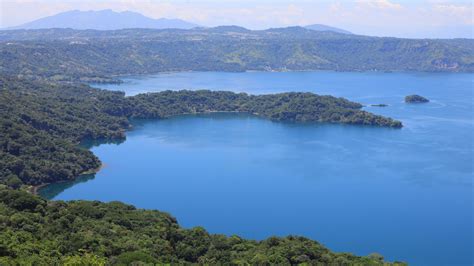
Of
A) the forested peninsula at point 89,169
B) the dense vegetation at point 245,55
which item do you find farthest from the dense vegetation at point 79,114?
the dense vegetation at point 245,55

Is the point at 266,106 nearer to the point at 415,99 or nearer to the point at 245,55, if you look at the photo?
the point at 415,99

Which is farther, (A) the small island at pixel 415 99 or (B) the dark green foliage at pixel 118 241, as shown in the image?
(A) the small island at pixel 415 99

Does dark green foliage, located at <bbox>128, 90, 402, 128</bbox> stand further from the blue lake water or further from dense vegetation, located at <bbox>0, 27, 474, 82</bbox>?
dense vegetation, located at <bbox>0, 27, 474, 82</bbox>

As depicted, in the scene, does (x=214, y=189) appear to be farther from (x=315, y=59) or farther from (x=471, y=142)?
(x=315, y=59)

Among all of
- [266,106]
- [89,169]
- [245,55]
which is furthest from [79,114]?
[245,55]

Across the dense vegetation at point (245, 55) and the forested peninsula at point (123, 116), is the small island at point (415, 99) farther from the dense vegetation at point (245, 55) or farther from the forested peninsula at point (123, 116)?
the dense vegetation at point (245, 55)

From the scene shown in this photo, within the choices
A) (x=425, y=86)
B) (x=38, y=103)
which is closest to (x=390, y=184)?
(x=38, y=103)
